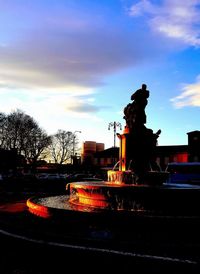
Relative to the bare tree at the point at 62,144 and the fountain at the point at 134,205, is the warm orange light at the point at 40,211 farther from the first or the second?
the bare tree at the point at 62,144

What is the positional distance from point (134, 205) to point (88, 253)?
4.58 meters

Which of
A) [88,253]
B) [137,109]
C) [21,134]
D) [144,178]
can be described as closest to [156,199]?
[144,178]

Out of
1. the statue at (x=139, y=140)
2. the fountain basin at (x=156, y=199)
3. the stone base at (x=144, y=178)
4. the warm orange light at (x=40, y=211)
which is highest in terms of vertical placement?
the statue at (x=139, y=140)

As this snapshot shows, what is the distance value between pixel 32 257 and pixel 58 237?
119 cm

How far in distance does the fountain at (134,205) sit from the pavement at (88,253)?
77 millimetres

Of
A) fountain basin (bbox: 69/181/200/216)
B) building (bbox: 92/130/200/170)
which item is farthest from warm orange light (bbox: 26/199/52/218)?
building (bbox: 92/130/200/170)

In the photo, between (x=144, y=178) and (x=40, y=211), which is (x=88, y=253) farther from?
(x=144, y=178)

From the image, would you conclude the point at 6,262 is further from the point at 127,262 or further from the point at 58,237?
the point at 127,262

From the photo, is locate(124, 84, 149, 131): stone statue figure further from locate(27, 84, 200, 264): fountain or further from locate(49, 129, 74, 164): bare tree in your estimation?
locate(49, 129, 74, 164): bare tree

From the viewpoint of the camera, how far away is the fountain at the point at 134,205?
9.00 m

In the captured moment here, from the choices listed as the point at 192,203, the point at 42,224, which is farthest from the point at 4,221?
the point at 192,203

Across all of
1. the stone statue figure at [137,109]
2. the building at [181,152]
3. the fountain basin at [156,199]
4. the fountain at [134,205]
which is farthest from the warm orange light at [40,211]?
the building at [181,152]

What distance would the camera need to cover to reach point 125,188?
1163 cm

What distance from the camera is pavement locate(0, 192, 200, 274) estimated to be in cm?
662
